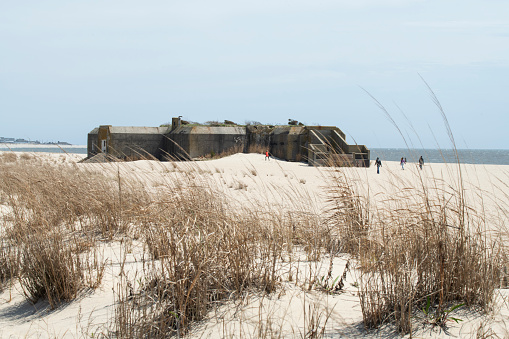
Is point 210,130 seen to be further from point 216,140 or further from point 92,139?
point 92,139

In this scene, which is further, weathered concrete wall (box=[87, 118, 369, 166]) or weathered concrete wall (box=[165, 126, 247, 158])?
weathered concrete wall (box=[87, 118, 369, 166])

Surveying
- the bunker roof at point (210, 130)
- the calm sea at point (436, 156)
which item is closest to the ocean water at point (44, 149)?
the calm sea at point (436, 156)

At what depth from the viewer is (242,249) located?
113 inches

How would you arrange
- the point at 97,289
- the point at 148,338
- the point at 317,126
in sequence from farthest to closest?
1. the point at 317,126
2. the point at 97,289
3. the point at 148,338

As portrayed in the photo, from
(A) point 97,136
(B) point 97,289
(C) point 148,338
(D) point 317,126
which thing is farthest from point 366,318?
(A) point 97,136

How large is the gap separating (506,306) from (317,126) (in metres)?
19.6

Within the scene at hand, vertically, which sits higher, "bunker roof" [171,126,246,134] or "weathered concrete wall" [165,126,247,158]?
"bunker roof" [171,126,246,134]

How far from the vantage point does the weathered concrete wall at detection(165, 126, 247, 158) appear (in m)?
21.2

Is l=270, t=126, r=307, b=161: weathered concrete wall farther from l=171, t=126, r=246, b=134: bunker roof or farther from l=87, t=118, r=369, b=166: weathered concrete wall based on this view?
l=171, t=126, r=246, b=134: bunker roof

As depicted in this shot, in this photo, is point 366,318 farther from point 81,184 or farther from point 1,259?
point 81,184

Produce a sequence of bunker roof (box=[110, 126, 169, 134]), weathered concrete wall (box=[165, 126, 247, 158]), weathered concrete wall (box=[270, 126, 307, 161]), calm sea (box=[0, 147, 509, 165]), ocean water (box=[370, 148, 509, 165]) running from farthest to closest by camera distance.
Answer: weathered concrete wall (box=[270, 126, 307, 161]), bunker roof (box=[110, 126, 169, 134]), weathered concrete wall (box=[165, 126, 247, 158]), calm sea (box=[0, 147, 509, 165]), ocean water (box=[370, 148, 509, 165])

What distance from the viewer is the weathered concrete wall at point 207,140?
21.2 m

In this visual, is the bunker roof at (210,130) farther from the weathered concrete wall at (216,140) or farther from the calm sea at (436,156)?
the calm sea at (436,156)

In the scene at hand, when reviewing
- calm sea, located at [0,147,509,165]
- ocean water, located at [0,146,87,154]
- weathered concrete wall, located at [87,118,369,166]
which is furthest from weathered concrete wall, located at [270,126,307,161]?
ocean water, located at [0,146,87,154]
